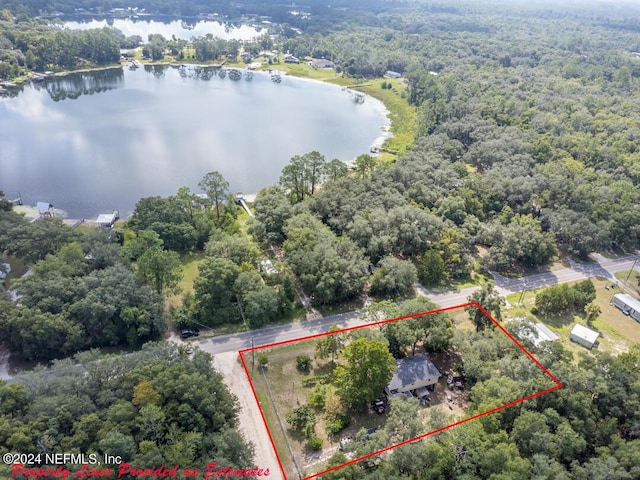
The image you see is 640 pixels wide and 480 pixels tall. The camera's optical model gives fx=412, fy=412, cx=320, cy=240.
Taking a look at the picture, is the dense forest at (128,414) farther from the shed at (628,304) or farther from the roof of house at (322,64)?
the roof of house at (322,64)

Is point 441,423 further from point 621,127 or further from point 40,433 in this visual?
point 621,127

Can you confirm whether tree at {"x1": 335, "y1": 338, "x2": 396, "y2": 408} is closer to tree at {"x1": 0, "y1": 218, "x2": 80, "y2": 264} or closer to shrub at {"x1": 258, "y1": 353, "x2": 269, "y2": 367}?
shrub at {"x1": 258, "y1": 353, "x2": 269, "y2": 367}

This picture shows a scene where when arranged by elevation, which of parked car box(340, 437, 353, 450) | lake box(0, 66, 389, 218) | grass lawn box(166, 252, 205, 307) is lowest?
lake box(0, 66, 389, 218)

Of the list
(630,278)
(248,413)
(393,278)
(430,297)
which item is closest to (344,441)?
(248,413)

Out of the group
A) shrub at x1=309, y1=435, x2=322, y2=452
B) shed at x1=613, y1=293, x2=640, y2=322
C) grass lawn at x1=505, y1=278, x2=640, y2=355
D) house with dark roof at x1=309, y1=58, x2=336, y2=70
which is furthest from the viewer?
house with dark roof at x1=309, y1=58, x2=336, y2=70

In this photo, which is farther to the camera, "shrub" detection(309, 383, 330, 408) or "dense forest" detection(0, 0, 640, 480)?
"shrub" detection(309, 383, 330, 408)

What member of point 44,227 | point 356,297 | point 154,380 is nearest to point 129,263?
point 44,227

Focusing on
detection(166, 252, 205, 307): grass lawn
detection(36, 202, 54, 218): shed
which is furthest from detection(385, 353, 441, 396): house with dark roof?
detection(36, 202, 54, 218): shed

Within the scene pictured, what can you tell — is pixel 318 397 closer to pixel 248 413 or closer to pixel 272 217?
pixel 248 413
